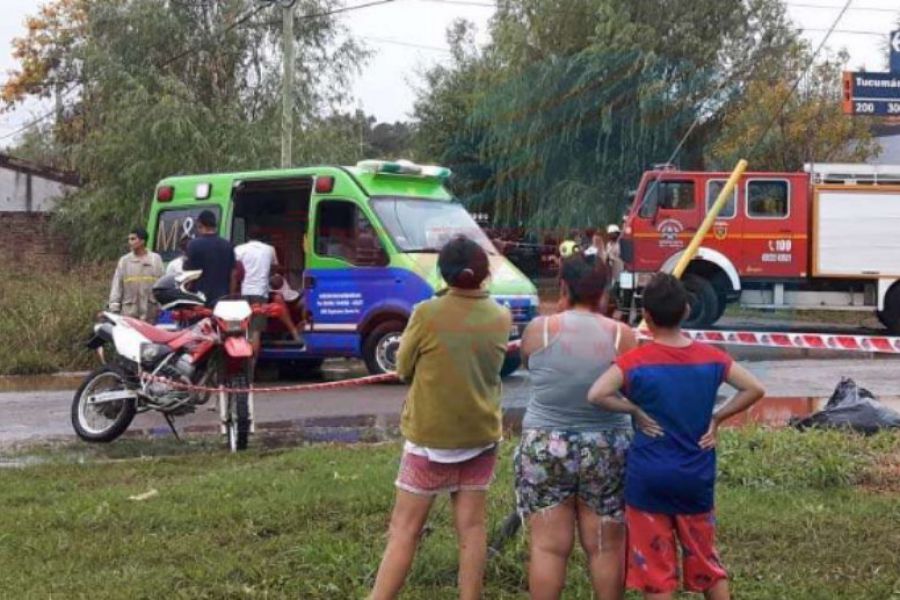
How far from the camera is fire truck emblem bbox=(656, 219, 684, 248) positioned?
2014 centimetres

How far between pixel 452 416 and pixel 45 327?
1271 centimetres

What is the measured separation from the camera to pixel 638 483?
175 inches

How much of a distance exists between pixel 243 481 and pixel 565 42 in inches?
963

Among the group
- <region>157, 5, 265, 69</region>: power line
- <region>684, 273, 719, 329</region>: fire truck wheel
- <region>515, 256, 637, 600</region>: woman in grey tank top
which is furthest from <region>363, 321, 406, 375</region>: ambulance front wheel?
<region>157, 5, 265, 69</region>: power line

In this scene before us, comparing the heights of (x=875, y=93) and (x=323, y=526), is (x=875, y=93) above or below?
above

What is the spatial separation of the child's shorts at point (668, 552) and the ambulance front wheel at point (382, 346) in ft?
29.9

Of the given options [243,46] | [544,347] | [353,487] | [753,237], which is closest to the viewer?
[544,347]

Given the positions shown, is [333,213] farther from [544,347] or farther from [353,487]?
[544,347]

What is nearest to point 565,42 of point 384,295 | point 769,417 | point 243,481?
point 384,295

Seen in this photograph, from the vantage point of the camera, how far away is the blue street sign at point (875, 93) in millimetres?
19581

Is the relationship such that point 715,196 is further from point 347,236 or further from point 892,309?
point 347,236

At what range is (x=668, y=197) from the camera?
66.3 feet

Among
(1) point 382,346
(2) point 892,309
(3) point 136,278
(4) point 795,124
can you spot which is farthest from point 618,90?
(3) point 136,278

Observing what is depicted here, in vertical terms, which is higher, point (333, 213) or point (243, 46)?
point (243, 46)
